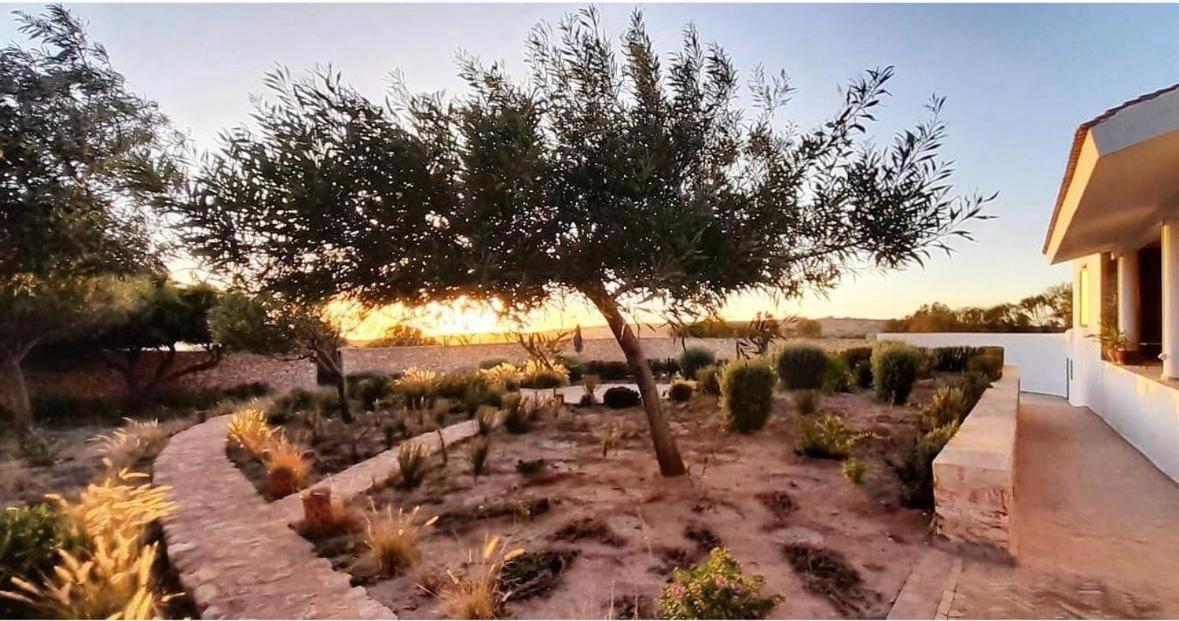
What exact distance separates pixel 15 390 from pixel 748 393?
16.4 metres

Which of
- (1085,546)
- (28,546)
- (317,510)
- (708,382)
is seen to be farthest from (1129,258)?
(28,546)

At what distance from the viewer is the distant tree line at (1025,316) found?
24484 mm

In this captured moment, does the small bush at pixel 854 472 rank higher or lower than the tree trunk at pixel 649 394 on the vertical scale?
lower

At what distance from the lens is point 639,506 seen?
21.2 feet

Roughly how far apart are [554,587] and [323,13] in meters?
5.73

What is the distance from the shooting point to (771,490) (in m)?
6.88

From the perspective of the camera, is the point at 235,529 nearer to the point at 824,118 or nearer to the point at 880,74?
the point at 824,118

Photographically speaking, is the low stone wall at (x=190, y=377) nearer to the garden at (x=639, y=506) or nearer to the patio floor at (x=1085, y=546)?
the garden at (x=639, y=506)

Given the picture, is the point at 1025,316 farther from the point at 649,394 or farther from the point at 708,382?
the point at 649,394

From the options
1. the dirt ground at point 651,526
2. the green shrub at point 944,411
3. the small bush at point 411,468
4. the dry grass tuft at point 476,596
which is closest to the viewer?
the dry grass tuft at point 476,596

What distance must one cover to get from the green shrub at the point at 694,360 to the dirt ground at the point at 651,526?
38.2 ft

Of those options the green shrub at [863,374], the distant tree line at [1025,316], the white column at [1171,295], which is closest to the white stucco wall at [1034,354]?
the distant tree line at [1025,316]

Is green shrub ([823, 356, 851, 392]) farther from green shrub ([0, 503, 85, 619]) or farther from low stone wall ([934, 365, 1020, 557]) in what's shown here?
green shrub ([0, 503, 85, 619])

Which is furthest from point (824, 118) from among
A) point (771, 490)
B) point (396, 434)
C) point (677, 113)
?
point (396, 434)
